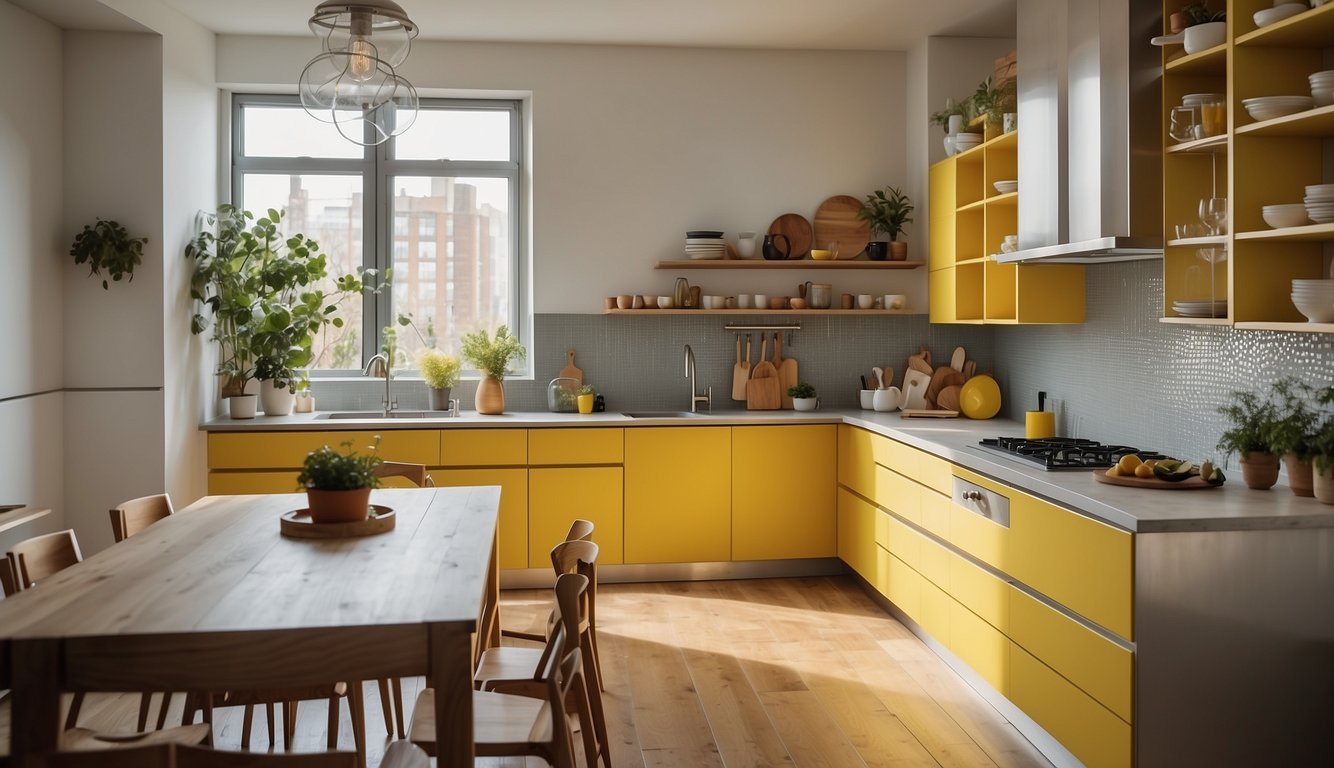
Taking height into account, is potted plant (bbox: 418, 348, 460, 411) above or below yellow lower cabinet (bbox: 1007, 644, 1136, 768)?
above

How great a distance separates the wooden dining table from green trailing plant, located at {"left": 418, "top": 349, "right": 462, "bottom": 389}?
322cm

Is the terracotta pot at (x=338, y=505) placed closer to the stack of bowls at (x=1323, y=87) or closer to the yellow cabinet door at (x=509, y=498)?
the yellow cabinet door at (x=509, y=498)

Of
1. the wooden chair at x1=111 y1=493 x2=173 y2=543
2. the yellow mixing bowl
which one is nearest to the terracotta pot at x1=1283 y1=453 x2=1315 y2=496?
the yellow mixing bowl

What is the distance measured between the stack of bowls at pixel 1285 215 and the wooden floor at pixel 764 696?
1.79 m

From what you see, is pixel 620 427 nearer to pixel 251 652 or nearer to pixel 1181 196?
pixel 1181 196

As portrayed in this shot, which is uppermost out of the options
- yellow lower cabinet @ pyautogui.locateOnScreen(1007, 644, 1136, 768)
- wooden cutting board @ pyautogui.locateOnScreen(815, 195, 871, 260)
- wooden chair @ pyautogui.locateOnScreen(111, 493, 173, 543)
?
wooden cutting board @ pyautogui.locateOnScreen(815, 195, 871, 260)

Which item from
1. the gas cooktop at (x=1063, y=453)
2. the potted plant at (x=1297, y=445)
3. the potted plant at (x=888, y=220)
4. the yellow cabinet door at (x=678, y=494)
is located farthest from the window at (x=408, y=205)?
the potted plant at (x=1297, y=445)

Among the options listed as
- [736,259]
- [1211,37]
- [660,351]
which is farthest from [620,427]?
[1211,37]

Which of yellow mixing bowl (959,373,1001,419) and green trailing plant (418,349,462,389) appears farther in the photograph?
green trailing plant (418,349,462,389)

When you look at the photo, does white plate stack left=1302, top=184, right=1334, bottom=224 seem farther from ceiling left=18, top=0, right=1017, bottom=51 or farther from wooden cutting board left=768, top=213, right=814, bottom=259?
wooden cutting board left=768, top=213, right=814, bottom=259

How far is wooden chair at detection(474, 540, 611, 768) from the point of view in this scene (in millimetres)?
2910

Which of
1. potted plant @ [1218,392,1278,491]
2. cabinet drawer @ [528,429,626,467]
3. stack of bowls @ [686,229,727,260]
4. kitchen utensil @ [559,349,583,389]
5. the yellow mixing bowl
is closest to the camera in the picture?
potted plant @ [1218,392,1278,491]

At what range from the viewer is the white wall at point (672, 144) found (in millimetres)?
6047

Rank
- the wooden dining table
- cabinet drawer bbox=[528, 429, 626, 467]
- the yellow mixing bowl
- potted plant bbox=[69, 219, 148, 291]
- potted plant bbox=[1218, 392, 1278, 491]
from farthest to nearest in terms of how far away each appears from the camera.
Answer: the yellow mixing bowl
cabinet drawer bbox=[528, 429, 626, 467]
potted plant bbox=[69, 219, 148, 291]
potted plant bbox=[1218, 392, 1278, 491]
the wooden dining table
